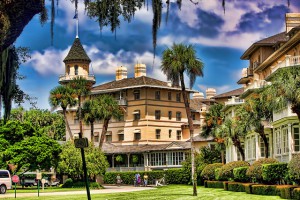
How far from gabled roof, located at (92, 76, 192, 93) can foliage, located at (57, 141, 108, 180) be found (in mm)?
33566

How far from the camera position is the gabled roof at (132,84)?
110 metres

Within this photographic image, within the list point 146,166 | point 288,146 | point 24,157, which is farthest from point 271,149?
point 146,166

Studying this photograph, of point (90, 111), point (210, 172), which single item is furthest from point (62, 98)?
point (210, 172)

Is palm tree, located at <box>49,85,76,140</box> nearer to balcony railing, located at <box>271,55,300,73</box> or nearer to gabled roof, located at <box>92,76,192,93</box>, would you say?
gabled roof, located at <box>92,76,192,93</box>

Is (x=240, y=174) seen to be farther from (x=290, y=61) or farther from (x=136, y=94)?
(x=136, y=94)

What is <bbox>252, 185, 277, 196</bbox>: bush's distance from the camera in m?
39.7

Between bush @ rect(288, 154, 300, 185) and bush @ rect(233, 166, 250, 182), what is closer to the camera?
bush @ rect(288, 154, 300, 185)

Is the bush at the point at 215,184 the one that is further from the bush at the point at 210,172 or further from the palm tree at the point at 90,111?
the palm tree at the point at 90,111

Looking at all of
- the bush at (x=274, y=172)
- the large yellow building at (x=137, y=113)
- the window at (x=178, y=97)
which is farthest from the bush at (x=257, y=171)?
the window at (x=178, y=97)

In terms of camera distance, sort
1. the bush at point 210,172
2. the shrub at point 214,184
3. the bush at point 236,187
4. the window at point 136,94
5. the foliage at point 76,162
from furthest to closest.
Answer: the window at point 136,94
the foliage at point 76,162
the bush at point 210,172
the shrub at point 214,184
the bush at point 236,187

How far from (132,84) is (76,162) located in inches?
1458

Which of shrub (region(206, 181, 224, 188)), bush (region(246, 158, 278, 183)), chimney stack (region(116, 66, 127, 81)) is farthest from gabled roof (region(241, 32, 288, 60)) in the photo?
chimney stack (region(116, 66, 127, 81))

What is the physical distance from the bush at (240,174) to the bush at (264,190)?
233 inches

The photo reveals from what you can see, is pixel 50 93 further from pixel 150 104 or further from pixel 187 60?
pixel 187 60
